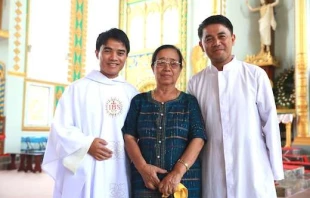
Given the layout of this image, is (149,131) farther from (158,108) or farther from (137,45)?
(137,45)

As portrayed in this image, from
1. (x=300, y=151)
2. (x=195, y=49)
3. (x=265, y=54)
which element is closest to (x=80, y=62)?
(x=195, y=49)

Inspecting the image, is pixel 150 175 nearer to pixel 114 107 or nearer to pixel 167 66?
pixel 114 107

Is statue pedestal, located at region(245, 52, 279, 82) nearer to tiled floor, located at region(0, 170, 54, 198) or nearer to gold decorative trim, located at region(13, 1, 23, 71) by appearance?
tiled floor, located at region(0, 170, 54, 198)

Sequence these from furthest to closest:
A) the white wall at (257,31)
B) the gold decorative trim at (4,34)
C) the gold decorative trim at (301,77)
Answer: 1. the white wall at (257,31)
2. the gold decorative trim at (4,34)
3. the gold decorative trim at (301,77)

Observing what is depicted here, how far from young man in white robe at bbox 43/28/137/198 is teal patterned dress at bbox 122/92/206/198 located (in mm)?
121

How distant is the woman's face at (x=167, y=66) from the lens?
189 centimetres

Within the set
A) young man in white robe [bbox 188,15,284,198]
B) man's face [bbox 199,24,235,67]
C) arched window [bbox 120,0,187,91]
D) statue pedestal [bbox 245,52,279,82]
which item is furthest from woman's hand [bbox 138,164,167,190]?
arched window [bbox 120,0,187,91]

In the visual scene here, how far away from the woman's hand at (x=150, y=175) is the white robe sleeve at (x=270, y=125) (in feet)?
1.97

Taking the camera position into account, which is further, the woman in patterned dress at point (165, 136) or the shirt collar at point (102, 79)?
the shirt collar at point (102, 79)

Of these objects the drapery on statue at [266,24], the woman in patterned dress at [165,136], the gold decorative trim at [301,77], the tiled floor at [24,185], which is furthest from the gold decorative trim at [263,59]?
the woman in patterned dress at [165,136]

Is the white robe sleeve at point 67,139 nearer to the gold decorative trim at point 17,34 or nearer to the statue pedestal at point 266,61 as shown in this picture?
the gold decorative trim at point 17,34

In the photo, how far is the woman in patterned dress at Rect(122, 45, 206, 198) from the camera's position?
5.84 ft

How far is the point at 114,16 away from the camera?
12.2 metres

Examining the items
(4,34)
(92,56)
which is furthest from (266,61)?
(4,34)
